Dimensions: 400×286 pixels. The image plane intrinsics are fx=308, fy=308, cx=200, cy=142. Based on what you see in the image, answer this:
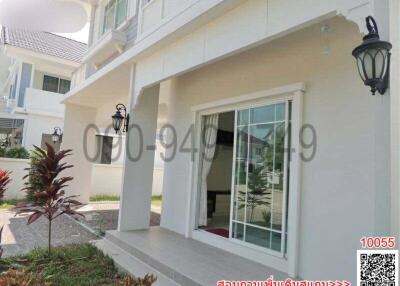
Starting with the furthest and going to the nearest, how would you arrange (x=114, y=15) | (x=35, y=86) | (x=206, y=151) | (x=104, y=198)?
(x=35, y=86) < (x=104, y=198) < (x=114, y=15) < (x=206, y=151)

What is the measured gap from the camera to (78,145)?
11148mm

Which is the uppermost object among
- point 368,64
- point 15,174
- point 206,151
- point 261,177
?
point 368,64

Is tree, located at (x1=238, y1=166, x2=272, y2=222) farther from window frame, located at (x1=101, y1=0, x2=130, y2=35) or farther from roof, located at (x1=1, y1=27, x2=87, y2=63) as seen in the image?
roof, located at (x1=1, y1=27, x2=87, y2=63)

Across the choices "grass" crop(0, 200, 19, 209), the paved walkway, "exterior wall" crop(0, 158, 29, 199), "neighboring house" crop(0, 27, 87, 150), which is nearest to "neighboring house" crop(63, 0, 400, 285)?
the paved walkway

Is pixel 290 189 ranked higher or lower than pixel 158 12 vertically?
lower

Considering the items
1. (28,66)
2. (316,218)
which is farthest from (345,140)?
(28,66)

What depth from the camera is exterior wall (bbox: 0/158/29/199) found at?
11664 millimetres

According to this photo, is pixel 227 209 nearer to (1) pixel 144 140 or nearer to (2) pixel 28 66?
(1) pixel 144 140

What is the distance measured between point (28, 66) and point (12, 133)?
14.1 ft

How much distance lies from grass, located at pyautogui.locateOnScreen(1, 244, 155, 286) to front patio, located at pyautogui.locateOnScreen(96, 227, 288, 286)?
262mm

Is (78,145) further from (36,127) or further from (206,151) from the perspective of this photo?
(206,151)

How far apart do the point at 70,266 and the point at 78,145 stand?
270 inches

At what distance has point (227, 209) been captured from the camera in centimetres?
907

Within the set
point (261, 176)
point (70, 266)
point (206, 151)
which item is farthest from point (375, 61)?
point (70, 266)
